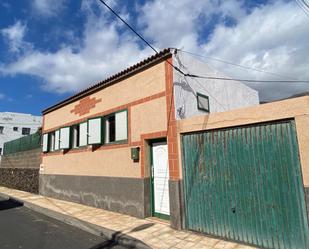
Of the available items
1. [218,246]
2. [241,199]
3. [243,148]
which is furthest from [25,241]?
[243,148]

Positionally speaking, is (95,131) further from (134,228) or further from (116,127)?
(134,228)

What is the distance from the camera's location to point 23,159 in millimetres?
17391

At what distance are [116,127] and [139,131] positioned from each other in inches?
49.8

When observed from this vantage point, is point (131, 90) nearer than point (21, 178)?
Yes

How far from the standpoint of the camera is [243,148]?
5570 mm

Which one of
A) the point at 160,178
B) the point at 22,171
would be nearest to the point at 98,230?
the point at 160,178

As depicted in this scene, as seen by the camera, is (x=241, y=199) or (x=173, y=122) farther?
(x=173, y=122)

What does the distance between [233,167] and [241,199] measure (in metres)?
0.67

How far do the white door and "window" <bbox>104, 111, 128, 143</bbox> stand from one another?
4.53 ft

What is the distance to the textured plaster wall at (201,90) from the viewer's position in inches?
293

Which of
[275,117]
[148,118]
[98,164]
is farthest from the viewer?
[98,164]

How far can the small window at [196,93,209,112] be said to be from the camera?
8.22 meters

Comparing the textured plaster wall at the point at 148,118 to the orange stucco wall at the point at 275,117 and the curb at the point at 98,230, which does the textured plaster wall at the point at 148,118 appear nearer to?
the orange stucco wall at the point at 275,117

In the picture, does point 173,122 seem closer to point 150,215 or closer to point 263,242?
point 150,215
